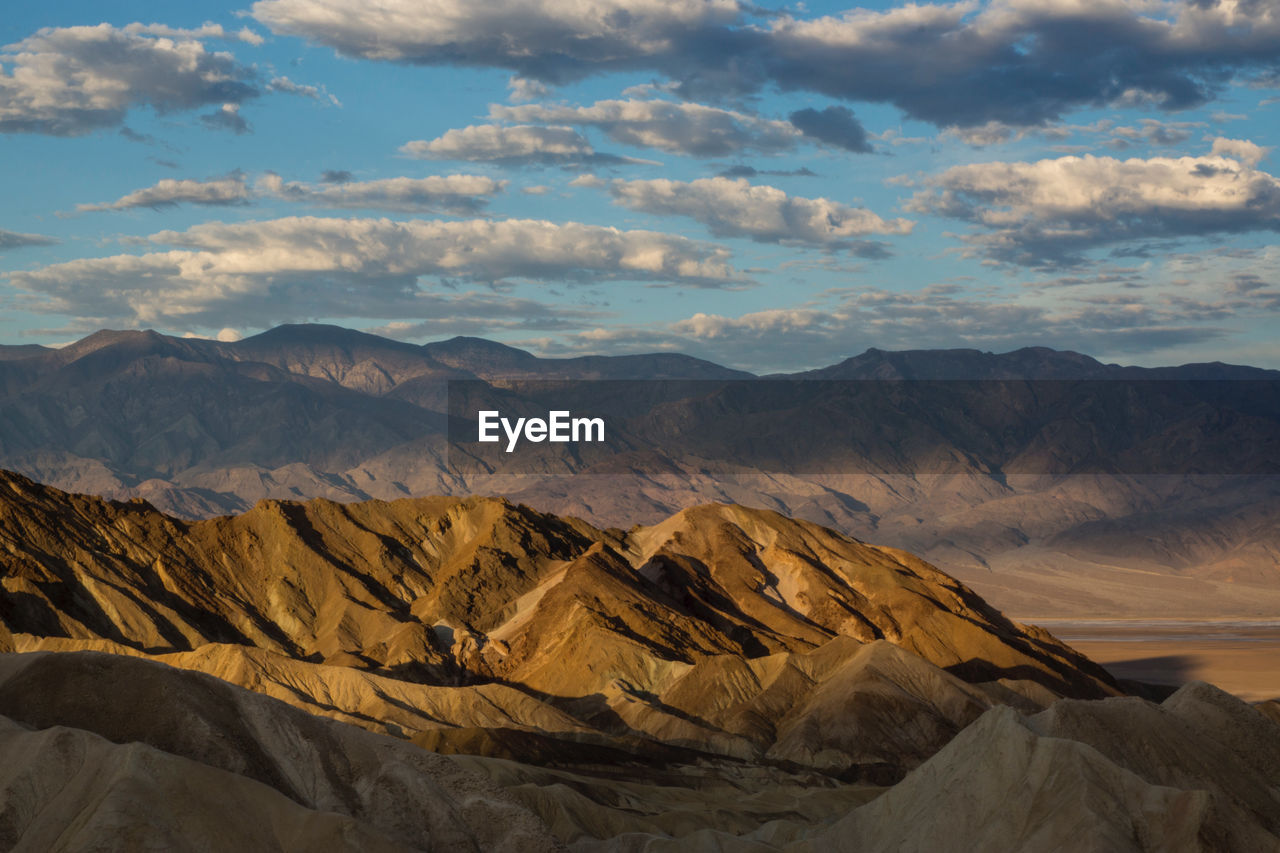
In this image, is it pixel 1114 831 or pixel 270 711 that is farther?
pixel 270 711

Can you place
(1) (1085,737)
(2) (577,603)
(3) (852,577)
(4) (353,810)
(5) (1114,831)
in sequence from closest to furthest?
(5) (1114,831), (4) (353,810), (1) (1085,737), (2) (577,603), (3) (852,577)

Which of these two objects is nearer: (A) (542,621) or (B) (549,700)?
(B) (549,700)

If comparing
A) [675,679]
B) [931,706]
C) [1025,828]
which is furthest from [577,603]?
[1025,828]

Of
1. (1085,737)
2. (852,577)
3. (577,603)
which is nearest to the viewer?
(1085,737)

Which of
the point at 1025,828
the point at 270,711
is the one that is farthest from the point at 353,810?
the point at 1025,828

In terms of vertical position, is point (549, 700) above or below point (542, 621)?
below

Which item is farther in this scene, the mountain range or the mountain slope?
the mountain slope

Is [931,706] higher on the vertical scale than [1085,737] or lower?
lower

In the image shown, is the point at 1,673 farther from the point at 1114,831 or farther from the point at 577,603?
the point at 577,603

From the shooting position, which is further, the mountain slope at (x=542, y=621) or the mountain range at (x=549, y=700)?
the mountain slope at (x=542, y=621)

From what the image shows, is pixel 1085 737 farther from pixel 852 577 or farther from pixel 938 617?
pixel 852 577
